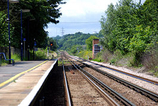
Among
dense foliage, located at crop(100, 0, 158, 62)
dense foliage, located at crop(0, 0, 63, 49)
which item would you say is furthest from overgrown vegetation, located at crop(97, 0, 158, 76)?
dense foliage, located at crop(0, 0, 63, 49)

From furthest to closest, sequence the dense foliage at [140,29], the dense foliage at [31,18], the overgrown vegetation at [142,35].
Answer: the dense foliage at [31,18]
the dense foliage at [140,29]
the overgrown vegetation at [142,35]

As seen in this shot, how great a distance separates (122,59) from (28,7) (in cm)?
1785

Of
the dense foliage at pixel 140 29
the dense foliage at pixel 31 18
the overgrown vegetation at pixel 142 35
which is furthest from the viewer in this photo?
the dense foliage at pixel 31 18

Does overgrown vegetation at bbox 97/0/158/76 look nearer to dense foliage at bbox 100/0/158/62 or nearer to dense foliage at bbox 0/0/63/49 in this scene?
dense foliage at bbox 100/0/158/62

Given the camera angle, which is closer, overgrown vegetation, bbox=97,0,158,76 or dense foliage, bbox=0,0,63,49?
overgrown vegetation, bbox=97,0,158,76

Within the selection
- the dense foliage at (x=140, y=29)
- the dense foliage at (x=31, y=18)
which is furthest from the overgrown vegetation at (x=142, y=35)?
the dense foliage at (x=31, y=18)

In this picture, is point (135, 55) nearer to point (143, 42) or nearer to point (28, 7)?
point (143, 42)

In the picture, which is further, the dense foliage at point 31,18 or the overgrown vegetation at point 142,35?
the dense foliage at point 31,18

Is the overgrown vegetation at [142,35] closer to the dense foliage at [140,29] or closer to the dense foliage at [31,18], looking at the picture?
the dense foliage at [140,29]

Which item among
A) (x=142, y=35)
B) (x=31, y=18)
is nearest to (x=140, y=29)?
(x=142, y=35)

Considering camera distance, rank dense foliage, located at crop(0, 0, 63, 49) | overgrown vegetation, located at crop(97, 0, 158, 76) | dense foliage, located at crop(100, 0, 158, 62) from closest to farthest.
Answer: overgrown vegetation, located at crop(97, 0, 158, 76) → dense foliage, located at crop(100, 0, 158, 62) → dense foliage, located at crop(0, 0, 63, 49)

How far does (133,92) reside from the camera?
881 centimetres

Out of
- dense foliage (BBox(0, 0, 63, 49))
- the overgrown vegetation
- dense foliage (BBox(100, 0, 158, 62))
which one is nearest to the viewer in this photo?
the overgrown vegetation

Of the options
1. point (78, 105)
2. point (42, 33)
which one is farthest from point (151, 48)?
point (42, 33)
